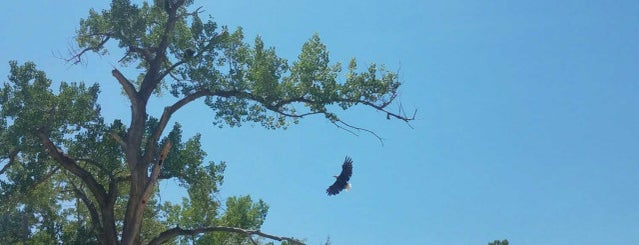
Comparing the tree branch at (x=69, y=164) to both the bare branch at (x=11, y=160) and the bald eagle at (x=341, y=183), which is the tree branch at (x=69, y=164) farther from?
the bald eagle at (x=341, y=183)

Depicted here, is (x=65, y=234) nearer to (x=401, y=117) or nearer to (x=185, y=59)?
(x=185, y=59)

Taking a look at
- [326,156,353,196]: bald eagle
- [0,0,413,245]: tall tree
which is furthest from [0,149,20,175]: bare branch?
[326,156,353,196]: bald eagle

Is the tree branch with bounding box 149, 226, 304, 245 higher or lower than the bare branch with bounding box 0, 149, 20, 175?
lower

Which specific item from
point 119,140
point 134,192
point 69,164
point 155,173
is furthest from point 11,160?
point 155,173

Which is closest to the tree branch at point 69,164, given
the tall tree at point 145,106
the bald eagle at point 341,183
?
the tall tree at point 145,106

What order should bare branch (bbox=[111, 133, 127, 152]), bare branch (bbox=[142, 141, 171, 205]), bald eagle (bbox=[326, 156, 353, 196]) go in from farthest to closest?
bare branch (bbox=[111, 133, 127, 152]), bare branch (bbox=[142, 141, 171, 205]), bald eagle (bbox=[326, 156, 353, 196])

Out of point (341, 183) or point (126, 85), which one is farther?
point (126, 85)

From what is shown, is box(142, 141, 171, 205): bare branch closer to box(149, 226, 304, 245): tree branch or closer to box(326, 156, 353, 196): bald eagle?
box(149, 226, 304, 245): tree branch

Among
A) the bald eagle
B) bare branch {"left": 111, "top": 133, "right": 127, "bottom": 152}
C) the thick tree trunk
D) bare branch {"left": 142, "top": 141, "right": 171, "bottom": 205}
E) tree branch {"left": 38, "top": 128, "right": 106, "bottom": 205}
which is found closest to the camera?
the bald eagle

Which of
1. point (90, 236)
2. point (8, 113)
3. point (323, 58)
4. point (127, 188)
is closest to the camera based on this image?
point (8, 113)

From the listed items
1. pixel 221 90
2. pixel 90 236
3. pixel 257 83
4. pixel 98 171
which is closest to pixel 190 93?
pixel 221 90

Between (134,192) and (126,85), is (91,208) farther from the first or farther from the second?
(126,85)

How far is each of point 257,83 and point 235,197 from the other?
5.06 m

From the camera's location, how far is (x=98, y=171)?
68.7 feet
